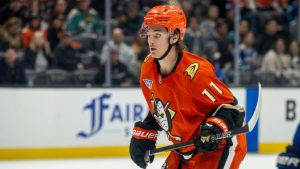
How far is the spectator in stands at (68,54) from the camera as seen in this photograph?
7762 millimetres

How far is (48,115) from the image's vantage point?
7305mm

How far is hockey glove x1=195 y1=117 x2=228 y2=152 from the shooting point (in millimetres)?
3055

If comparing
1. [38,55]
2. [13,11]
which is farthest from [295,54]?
[13,11]

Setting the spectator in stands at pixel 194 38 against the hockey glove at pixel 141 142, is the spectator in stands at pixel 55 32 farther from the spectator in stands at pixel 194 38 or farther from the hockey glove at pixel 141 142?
the hockey glove at pixel 141 142

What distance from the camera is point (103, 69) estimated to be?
312 inches

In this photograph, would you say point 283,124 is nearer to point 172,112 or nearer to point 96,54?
point 96,54

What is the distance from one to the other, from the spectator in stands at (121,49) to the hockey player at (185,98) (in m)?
4.57

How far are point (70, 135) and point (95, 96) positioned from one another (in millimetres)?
510

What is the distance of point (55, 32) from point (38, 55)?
384 millimetres

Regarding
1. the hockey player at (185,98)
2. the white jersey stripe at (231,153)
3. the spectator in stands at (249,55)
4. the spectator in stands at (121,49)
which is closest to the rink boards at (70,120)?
the spectator in stands at (121,49)

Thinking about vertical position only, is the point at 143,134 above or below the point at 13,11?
above

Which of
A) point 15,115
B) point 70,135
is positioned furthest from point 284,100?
point 15,115

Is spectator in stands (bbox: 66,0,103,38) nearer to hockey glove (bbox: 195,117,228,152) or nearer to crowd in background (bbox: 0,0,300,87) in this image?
crowd in background (bbox: 0,0,300,87)

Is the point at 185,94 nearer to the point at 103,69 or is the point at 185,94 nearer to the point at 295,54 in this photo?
the point at 103,69
